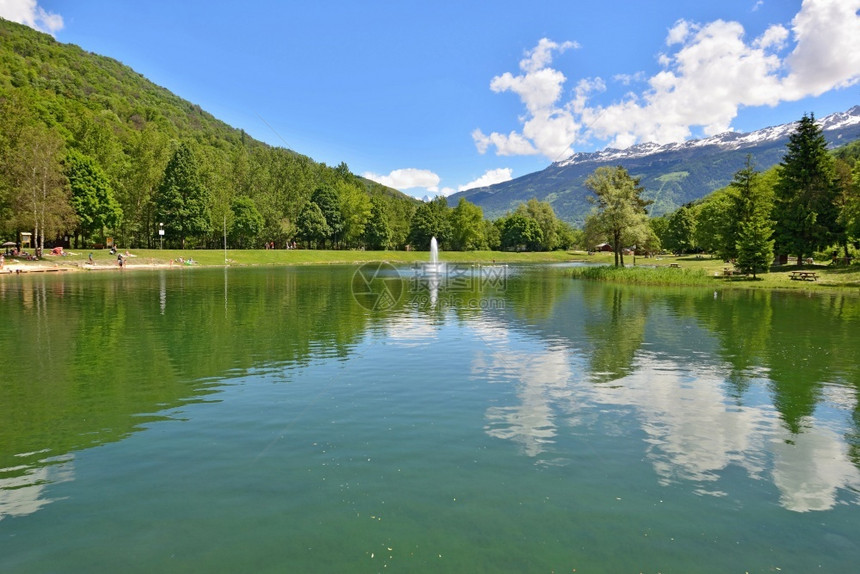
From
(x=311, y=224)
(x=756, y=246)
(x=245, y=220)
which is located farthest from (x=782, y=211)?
(x=245, y=220)

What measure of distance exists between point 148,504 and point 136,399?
23.8ft

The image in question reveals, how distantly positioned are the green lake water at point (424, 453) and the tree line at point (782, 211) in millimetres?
47471

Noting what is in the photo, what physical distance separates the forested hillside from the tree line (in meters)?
87.7

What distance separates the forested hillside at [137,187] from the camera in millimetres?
79562

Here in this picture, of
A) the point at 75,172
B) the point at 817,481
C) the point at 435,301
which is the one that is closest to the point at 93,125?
the point at 75,172

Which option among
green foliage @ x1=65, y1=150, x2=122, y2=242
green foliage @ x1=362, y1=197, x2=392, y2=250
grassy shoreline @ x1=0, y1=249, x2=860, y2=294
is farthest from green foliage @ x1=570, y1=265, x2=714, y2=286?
green foliage @ x1=362, y1=197, x2=392, y2=250

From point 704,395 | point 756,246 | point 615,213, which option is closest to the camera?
point 704,395

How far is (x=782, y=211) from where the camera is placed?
72312 millimetres

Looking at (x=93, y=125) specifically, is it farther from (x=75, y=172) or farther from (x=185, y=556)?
(x=185, y=556)

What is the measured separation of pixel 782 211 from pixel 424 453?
82.1 meters

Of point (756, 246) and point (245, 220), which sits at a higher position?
point (245, 220)

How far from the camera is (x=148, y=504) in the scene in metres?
8.74

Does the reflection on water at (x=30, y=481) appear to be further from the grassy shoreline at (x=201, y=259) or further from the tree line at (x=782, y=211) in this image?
the grassy shoreline at (x=201, y=259)

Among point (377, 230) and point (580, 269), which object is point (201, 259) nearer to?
point (377, 230)
